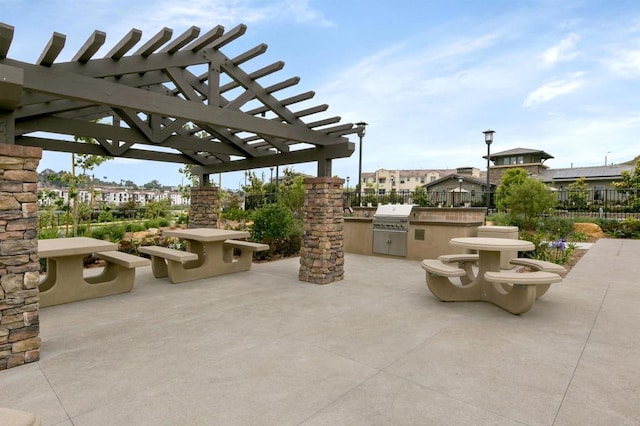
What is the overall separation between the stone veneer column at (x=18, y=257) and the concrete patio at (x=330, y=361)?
0.67ft

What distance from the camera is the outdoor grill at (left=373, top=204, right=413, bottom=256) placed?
8.63m

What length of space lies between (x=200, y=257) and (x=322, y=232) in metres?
2.67

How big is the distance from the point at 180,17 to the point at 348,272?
550 centimetres

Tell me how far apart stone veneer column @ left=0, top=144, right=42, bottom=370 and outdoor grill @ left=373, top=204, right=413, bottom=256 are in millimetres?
7235

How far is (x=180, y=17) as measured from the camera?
18.8 ft

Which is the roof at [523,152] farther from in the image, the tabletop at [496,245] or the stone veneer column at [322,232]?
the tabletop at [496,245]

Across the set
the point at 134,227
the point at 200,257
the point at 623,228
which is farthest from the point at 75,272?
the point at 623,228

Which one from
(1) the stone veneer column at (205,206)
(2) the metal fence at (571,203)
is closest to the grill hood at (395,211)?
(2) the metal fence at (571,203)

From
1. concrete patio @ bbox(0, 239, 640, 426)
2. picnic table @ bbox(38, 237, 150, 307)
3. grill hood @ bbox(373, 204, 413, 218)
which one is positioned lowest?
concrete patio @ bbox(0, 239, 640, 426)

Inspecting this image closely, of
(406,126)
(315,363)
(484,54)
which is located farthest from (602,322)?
(406,126)

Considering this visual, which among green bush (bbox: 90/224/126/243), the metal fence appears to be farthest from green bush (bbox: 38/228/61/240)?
the metal fence

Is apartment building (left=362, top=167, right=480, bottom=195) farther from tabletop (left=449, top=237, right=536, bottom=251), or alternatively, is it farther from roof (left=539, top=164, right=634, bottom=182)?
tabletop (left=449, top=237, right=536, bottom=251)

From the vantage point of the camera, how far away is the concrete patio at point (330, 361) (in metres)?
2.23

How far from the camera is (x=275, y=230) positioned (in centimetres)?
900
